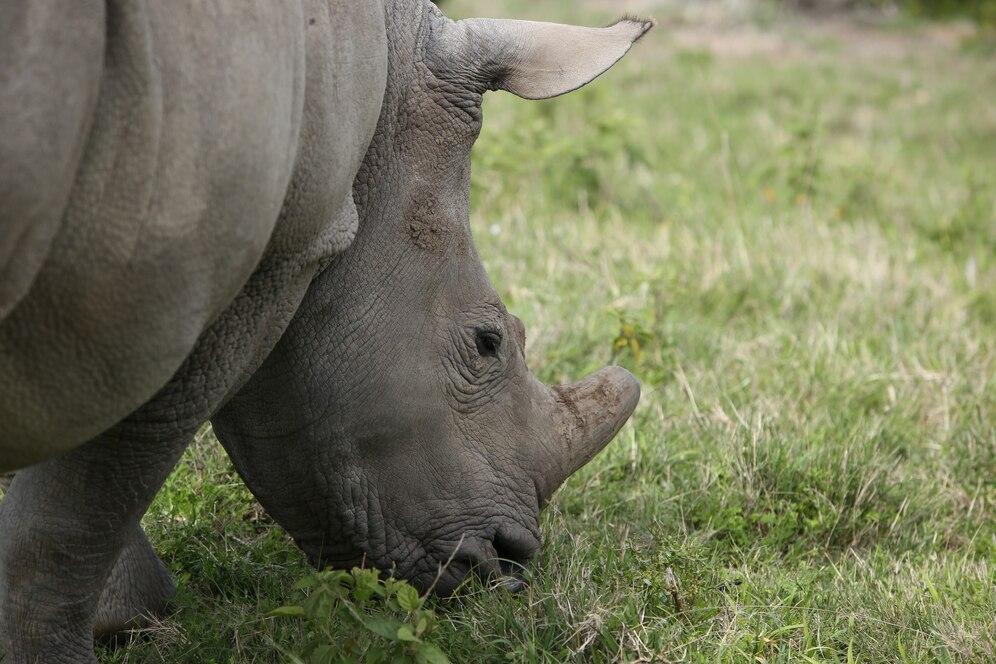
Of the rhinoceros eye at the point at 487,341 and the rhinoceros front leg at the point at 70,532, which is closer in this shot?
the rhinoceros front leg at the point at 70,532

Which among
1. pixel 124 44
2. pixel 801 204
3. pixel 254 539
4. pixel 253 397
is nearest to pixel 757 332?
pixel 801 204

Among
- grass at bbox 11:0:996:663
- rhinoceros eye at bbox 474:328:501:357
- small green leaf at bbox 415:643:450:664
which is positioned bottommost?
grass at bbox 11:0:996:663

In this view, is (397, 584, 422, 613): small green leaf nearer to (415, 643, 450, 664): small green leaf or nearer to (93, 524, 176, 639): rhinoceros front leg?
(415, 643, 450, 664): small green leaf

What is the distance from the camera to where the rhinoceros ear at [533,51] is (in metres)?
3.01

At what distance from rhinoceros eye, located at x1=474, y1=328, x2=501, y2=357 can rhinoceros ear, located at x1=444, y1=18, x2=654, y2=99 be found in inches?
21.7

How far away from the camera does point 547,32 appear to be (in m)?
3.09

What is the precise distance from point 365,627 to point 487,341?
0.76m

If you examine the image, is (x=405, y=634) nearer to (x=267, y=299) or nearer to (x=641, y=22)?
(x=267, y=299)

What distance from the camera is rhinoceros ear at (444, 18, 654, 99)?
9.87 feet

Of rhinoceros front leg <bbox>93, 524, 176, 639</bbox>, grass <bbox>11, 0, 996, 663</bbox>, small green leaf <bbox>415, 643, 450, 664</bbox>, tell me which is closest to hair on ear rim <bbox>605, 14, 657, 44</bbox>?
grass <bbox>11, 0, 996, 663</bbox>

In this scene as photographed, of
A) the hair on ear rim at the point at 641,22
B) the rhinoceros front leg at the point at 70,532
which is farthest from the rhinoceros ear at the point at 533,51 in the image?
the rhinoceros front leg at the point at 70,532

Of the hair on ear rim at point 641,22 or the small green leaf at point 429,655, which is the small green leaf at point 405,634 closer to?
the small green leaf at point 429,655

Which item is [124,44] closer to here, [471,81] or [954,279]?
[471,81]

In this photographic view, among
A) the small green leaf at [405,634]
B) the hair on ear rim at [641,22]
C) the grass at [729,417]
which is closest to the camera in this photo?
the small green leaf at [405,634]
